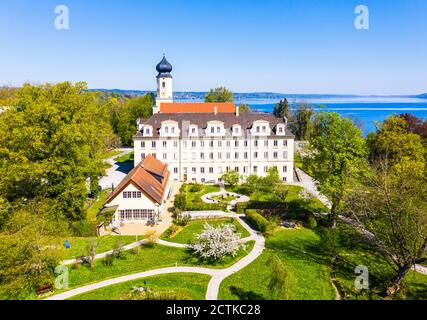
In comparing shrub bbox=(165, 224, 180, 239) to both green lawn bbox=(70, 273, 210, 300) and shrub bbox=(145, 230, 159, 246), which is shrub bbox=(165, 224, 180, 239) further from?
green lawn bbox=(70, 273, 210, 300)

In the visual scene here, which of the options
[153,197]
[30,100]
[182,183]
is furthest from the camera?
[182,183]

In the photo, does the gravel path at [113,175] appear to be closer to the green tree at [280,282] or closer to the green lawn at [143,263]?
the green lawn at [143,263]

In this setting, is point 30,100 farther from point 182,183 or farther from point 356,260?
point 356,260

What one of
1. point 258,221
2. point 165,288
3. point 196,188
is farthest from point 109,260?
point 196,188

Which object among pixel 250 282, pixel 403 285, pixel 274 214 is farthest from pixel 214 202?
pixel 403 285

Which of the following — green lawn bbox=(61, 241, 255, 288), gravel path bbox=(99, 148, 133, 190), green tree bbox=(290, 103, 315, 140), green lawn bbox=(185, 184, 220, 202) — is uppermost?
green tree bbox=(290, 103, 315, 140)

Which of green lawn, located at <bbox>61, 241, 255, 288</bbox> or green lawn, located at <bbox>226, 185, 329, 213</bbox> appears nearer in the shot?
green lawn, located at <bbox>61, 241, 255, 288</bbox>

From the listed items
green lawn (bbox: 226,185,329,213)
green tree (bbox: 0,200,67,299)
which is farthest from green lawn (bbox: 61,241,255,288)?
green lawn (bbox: 226,185,329,213)
